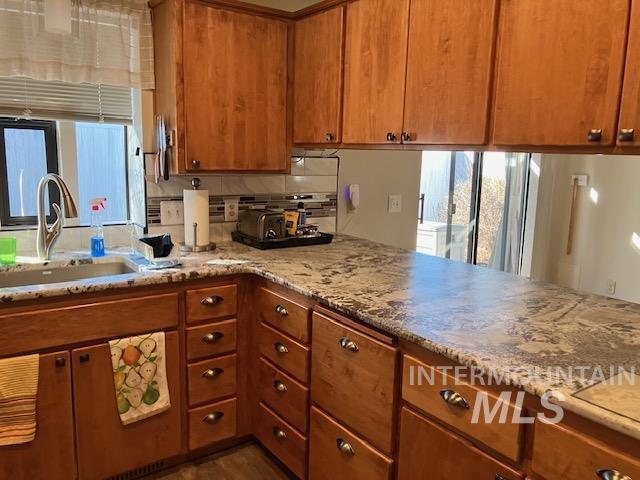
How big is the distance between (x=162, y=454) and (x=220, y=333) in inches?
22.0

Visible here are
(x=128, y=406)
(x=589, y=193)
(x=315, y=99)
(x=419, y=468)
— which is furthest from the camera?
(x=589, y=193)

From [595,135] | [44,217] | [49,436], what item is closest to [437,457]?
[595,135]

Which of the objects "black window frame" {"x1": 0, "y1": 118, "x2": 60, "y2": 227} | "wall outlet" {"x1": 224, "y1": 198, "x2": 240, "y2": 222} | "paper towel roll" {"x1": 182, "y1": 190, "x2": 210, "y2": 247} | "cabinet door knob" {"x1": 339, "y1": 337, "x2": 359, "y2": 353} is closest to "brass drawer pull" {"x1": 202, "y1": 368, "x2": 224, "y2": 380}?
"paper towel roll" {"x1": 182, "y1": 190, "x2": 210, "y2": 247}

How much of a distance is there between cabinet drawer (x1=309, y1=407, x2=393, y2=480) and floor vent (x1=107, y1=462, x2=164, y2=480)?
2.37 feet

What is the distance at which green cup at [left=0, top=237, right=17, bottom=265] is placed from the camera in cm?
219

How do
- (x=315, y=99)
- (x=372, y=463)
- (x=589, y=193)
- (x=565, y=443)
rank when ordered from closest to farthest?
(x=565, y=443) → (x=372, y=463) → (x=315, y=99) → (x=589, y=193)

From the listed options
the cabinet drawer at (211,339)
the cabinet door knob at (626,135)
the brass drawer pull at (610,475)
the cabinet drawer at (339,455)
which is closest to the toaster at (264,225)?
the cabinet drawer at (211,339)

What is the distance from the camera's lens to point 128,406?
6.52 ft

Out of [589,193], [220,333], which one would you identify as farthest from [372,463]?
[589,193]

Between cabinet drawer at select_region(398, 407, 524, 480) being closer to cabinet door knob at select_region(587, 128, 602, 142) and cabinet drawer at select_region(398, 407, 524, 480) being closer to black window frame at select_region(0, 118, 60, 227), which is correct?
cabinet door knob at select_region(587, 128, 602, 142)

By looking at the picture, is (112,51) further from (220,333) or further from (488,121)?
(488,121)

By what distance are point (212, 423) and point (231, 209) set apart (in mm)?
1134

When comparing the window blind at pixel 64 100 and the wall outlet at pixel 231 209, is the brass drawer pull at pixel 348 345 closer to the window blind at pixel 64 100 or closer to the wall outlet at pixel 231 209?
the wall outlet at pixel 231 209

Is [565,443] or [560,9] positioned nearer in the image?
[565,443]
